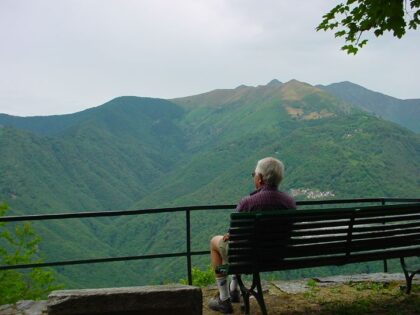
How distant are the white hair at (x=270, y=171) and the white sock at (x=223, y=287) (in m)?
0.98

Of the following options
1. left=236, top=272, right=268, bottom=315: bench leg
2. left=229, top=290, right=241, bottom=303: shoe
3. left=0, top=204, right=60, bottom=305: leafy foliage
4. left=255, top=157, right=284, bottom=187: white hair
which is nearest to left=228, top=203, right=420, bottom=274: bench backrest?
left=236, top=272, right=268, bottom=315: bench leg

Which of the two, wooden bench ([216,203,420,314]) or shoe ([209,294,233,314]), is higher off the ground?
wooden bench ([216,203,420,314])

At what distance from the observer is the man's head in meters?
4.72

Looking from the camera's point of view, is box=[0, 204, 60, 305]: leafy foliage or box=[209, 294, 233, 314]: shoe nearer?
box=[209, 294, 233, 314]: shoe

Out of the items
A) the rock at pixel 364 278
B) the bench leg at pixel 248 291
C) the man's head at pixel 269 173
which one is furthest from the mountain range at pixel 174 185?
the man's head at pixel 269 173

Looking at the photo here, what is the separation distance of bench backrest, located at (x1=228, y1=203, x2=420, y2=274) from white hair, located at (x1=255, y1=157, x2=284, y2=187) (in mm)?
415

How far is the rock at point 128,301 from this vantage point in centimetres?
379

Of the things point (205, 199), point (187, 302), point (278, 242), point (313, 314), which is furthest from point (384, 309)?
point (205, 199)

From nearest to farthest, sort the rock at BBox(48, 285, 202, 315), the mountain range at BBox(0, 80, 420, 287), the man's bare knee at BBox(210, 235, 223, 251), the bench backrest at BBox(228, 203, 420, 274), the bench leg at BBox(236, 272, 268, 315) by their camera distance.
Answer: the rock at BBox(48, 285, 202, 315) < the bench backrest at BBox(228, 203, 420, 274) < the bench leg at BBox(236, 272, 268, 315) < the man's bare knee at BBox(210, 235, 223, 251) < the mountain range at BBox(0, 80, 420, 287)

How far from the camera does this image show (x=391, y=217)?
5.10m

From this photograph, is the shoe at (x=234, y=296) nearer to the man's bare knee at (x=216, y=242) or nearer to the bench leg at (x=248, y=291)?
the bench leg at (x=248, y=291)

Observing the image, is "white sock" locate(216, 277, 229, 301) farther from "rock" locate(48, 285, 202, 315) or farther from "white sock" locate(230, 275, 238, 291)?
"rock" locate(48, 285, 202, 315)

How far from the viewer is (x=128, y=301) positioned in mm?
3865

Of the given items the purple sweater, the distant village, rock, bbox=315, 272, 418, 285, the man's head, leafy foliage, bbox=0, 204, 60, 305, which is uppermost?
the man's head
